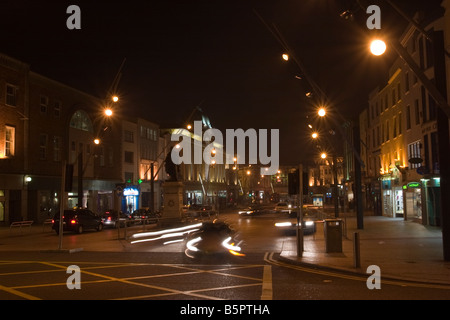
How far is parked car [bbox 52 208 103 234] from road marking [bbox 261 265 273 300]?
21.4 metres

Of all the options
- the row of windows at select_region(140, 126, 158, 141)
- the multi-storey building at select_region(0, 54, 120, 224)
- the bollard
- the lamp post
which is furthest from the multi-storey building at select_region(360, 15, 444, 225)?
the row of windows at select_region(140, 126, 158, 141)

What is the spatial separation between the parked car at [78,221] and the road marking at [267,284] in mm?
21358

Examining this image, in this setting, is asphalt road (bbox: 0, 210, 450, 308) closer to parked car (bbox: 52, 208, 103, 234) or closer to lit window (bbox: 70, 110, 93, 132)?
parked car (bbox: 52, 208, 103, 234)

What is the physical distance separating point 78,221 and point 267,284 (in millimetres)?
24613

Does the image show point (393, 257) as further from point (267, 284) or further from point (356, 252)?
point (267, 284)

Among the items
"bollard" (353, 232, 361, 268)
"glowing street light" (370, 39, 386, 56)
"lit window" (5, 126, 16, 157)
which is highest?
"lit window" (5, 126, 16, 157)

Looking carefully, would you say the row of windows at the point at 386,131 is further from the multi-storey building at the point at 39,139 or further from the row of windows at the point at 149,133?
the row of windows at the point at 149,133

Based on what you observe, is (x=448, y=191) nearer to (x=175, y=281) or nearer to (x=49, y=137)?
(x=175, y=281)

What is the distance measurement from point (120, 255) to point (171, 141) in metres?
57.0

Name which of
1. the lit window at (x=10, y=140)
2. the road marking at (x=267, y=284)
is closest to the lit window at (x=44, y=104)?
the lit window at (x=10, y=140)

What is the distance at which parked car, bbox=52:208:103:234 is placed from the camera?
32719 mm

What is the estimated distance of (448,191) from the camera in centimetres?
1461

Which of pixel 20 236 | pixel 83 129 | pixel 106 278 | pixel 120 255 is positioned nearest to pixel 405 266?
pixel 106 278
